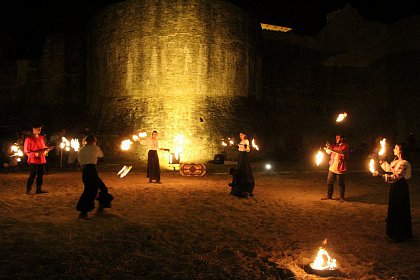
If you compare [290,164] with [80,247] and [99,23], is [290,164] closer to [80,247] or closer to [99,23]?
[99,23]

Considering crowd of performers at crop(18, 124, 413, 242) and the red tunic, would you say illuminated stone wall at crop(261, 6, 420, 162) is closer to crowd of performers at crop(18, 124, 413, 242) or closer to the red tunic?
crowd of performers at crop(18, 124, 413, 242)

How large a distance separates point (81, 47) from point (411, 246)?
20.4 m

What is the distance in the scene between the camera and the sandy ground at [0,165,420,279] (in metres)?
4.23

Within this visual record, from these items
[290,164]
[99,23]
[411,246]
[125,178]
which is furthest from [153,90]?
[411,246]

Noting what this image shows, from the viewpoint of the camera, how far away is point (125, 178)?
12477 millimetres

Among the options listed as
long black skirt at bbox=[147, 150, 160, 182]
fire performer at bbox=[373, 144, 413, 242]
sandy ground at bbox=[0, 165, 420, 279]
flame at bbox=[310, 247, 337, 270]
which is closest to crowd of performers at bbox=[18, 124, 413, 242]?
fire performer at bbox=[373, 144, 413, 242]

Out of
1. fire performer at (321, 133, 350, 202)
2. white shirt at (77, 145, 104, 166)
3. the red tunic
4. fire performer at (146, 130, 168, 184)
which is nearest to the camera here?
white shirt at (77, 145, 104, 166)

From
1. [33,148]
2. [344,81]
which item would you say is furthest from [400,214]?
[344,81]

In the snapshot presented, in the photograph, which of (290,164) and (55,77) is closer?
(290,164)

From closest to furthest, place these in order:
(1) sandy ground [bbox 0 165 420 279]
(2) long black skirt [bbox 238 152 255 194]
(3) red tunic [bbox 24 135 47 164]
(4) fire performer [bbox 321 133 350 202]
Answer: (1) sandy ground [bbox 0 165 420 279], (3) red tunic [bbox 24 135 47 164], (4) fire performer [bbox 321 133 350 202], (2) long black skirt [bbox 238 152 255 194]

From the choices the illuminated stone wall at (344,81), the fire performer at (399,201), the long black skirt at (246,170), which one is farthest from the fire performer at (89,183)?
the illuminated stone wall at (344,81)

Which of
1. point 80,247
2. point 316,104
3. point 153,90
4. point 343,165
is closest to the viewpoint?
point 80,247

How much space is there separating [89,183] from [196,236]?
2.18 m

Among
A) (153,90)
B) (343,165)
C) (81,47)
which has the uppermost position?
(81,47)
